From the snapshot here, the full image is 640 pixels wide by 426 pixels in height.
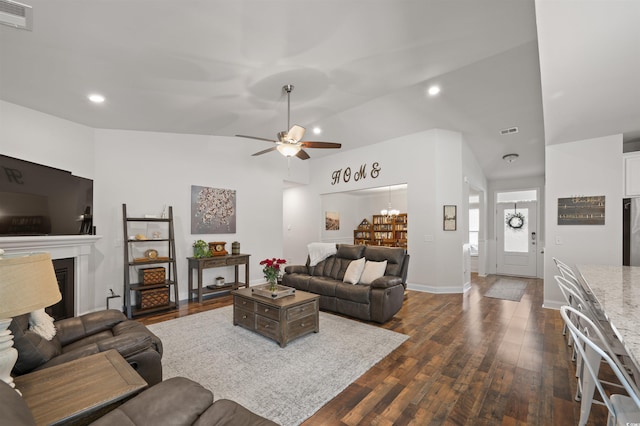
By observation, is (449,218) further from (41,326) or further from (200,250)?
(41,326)

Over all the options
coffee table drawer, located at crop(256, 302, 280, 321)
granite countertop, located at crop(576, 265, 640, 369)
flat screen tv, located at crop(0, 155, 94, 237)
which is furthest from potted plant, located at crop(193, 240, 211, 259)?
granite countertop, located at crop(576, 265, 640, 369)

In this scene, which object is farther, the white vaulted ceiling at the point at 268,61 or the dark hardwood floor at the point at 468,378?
the white vaulted ceiling at the point at 268,61

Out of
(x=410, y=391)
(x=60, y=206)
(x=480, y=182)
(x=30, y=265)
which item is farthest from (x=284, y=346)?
(x=480, y=182)

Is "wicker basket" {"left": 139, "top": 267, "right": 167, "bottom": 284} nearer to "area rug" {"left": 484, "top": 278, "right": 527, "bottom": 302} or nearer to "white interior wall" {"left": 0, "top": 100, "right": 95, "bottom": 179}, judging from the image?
"white interior wall" {"left": 0, "top": 100, "right": 95, "bottom": 179}

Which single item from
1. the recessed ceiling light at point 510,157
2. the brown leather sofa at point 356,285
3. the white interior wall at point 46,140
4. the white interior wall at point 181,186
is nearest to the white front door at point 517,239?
the recessed ceiling light at point 510,157

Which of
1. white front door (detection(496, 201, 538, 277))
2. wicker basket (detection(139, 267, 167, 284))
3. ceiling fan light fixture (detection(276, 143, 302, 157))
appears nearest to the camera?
ceiling fan light fixture (detection(276, 143, 302, 157))

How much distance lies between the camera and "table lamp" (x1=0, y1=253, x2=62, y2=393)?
1.09 meters

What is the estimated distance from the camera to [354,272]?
4285mm

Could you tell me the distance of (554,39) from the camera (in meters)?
2.22

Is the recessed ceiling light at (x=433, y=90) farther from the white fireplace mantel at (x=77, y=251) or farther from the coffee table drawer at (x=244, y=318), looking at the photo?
the white fireplace mantel at (x=77, y=251)

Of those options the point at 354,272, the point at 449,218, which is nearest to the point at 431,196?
the point at 449,218

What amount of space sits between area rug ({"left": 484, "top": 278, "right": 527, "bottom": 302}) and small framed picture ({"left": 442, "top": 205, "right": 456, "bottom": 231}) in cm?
146

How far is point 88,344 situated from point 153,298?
2.43m

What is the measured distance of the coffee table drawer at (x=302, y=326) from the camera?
3.13 metres
